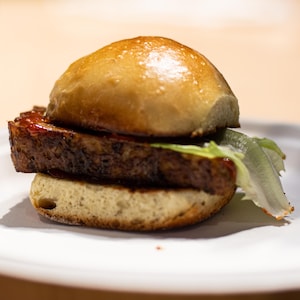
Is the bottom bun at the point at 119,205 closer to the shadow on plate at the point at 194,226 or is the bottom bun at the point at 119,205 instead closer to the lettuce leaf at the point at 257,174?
the shadow on plate at the point at 194,226

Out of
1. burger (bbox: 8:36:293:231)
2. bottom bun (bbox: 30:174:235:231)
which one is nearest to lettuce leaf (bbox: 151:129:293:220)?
burger (bbox: 8:36:293:231)

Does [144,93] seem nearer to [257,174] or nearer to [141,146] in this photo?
[141,146]

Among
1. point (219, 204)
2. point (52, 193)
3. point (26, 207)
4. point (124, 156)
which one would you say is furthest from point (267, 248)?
point (26, 207)

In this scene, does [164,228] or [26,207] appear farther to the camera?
[26,207]

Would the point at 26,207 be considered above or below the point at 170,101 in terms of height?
below

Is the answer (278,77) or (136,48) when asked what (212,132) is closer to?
(136,48)

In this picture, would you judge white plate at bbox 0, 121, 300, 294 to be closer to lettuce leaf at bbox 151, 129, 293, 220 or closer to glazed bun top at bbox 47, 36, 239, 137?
lettuce leaf at bbox 151, 129, 293, 220

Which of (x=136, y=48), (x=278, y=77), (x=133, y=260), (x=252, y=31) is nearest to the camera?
(x=133, y=260)

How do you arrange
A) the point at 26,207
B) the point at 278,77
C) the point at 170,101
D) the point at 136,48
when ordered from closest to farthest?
the point at 170,101 → the point at 136,48 → the point at 26,207 → the point at 278,77
